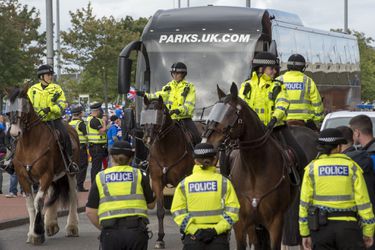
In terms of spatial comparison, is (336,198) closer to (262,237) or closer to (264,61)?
(262,237)

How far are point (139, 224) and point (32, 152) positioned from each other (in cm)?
629

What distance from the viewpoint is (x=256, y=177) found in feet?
35.4

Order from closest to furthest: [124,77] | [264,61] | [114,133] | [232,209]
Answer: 1. [232,209]
2. [264,61]
3. [124,77]
4. [114,133]

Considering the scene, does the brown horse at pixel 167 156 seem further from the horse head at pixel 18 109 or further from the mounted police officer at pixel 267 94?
the mounted police officer at pixel 267 94

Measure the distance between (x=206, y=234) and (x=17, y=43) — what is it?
136 feet

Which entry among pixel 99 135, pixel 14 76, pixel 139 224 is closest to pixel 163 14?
pixel 99 135

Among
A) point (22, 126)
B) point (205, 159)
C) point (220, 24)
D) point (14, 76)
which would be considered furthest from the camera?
point (14, 76)

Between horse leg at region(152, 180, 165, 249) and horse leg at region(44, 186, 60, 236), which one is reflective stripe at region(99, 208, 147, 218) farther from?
horse leg at region(44, 186, 60, 236)

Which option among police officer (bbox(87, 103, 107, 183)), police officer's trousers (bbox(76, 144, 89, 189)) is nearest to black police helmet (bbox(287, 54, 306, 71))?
police officer's trousers (bbox(76, 144, 89, 189))

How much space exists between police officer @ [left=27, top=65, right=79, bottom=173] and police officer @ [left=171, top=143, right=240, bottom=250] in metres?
6.83

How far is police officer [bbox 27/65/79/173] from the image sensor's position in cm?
1534

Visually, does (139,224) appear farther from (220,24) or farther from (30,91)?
(220,24)

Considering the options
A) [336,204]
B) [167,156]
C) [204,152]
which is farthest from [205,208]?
[167,156]

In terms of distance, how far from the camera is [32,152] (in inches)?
594
